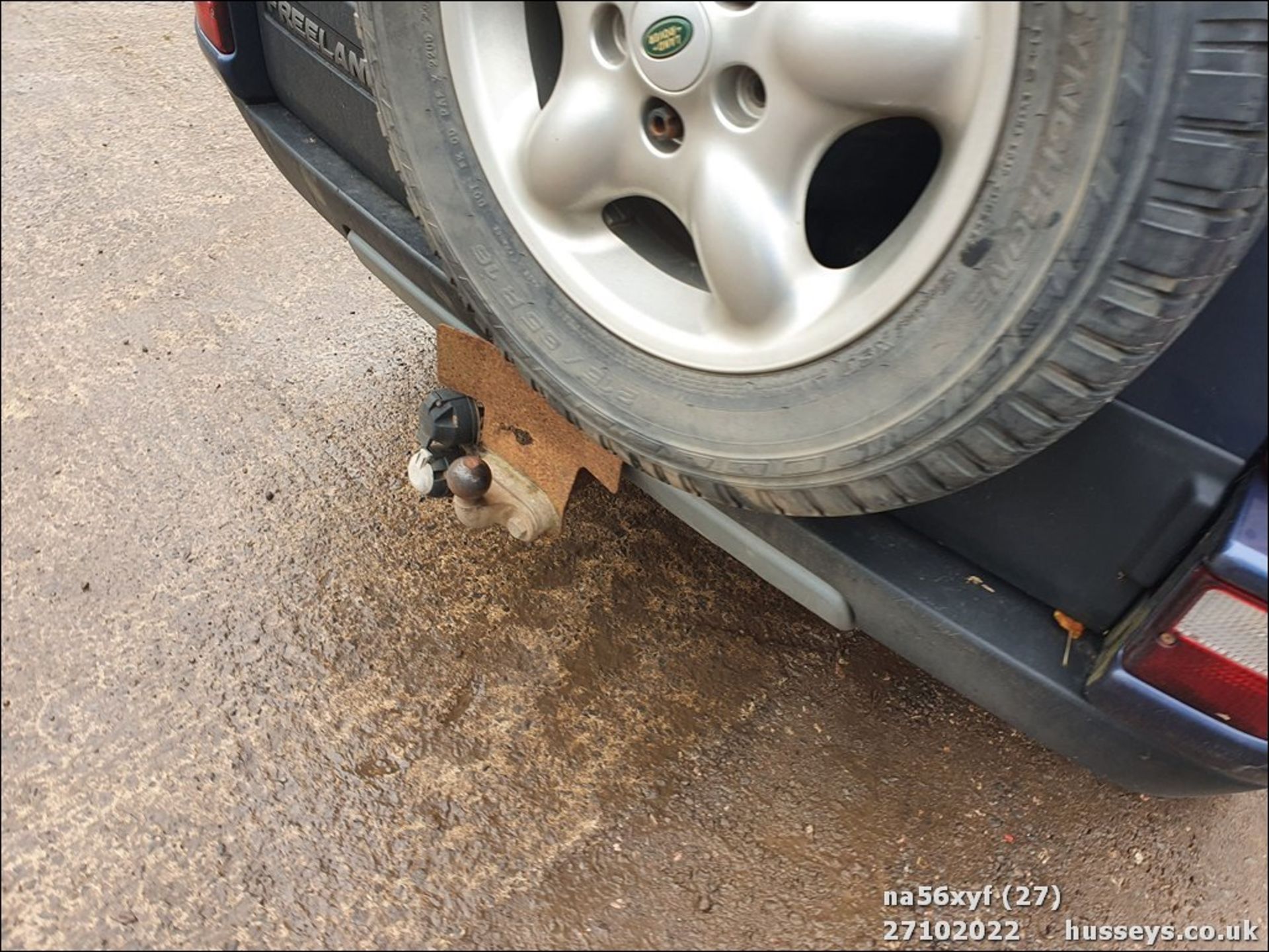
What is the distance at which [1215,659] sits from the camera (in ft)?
3.44

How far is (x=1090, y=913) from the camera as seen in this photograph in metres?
1.62

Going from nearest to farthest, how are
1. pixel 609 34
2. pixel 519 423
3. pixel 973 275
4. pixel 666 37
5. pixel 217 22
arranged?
pixel 973 275, pixel 666 37, pixel 609 34, pixel 519 423, pixel 217 22

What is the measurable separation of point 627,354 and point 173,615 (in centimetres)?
110

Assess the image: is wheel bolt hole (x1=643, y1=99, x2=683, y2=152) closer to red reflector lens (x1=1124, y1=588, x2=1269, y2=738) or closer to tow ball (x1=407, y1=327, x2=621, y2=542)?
tow ball (x1=407, y1=327, x2=621, y2=542)

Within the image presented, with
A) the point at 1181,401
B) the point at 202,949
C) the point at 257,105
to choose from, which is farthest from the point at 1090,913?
the point at 257,105

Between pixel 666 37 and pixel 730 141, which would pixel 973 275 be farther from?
pixel 666 37

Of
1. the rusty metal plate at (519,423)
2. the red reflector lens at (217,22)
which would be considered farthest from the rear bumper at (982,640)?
the red reflector lens at (217,22)

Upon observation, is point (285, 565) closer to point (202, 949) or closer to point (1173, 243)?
point (202, 949)

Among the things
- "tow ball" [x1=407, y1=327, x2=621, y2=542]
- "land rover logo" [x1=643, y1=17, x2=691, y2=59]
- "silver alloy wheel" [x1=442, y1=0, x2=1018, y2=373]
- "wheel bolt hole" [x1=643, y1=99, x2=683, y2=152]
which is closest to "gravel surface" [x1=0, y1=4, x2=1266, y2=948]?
"tow ball" [x1=407, y1=327, x2=621, y2=542]

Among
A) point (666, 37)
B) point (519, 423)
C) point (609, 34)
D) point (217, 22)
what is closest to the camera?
point (666, 37)

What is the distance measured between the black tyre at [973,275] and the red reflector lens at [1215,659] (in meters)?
0.26

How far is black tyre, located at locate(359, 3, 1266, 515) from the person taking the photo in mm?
842

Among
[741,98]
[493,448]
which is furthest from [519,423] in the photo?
[741,98]

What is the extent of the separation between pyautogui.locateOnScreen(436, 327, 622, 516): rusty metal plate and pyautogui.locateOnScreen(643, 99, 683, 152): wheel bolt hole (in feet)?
1.44
